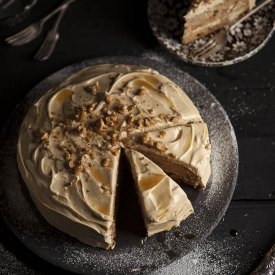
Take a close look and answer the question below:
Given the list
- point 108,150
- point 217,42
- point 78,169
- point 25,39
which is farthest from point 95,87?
point 217,42

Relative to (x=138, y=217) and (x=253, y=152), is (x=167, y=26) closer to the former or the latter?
(x=253, y=152)

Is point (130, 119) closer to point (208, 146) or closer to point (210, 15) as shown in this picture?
point (208, 146)

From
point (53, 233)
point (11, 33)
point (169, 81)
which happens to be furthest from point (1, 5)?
point (53, 233)

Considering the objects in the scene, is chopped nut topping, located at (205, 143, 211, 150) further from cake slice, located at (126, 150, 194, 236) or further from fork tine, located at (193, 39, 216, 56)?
fork tine, located at (193, 39, 216, 56)

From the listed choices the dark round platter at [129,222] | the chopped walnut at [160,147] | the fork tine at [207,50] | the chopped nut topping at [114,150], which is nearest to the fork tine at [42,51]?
the dark round platter at [129,222]

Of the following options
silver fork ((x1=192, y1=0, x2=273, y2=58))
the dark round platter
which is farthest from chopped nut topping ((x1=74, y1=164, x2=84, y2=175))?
silver fork ((x1=192, y1=0, x2=273, y2=58))

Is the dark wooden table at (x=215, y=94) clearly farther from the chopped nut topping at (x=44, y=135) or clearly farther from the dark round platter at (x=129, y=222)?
the chopped nut topping at (x=44, y=135)
